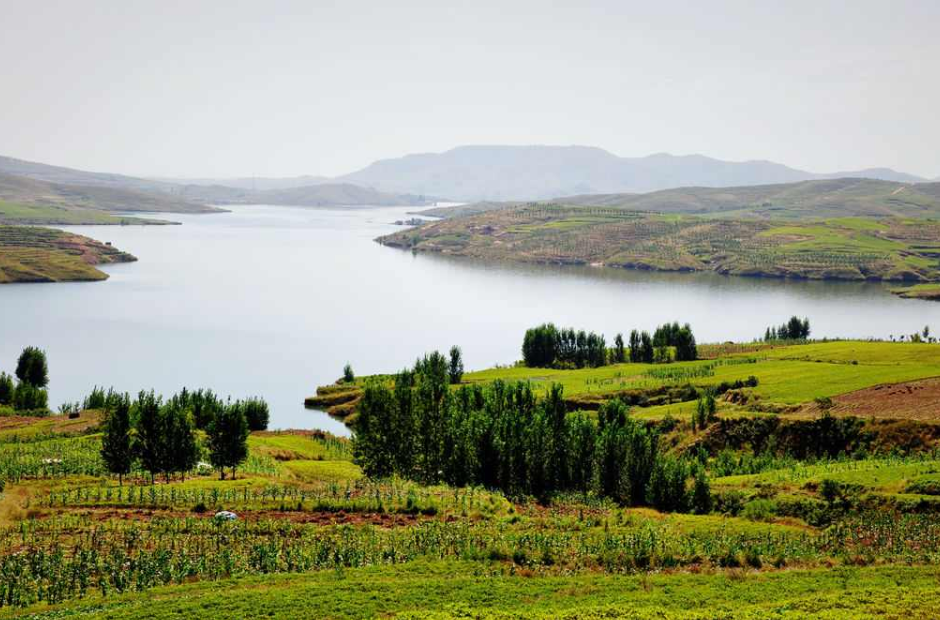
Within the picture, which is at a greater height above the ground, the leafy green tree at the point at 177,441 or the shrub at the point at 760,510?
the leafy green tree at the point at 177,441

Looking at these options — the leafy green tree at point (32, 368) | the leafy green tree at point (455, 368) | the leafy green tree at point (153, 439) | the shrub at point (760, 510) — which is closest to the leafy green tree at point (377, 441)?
the leafy green tree at point (153, 439)

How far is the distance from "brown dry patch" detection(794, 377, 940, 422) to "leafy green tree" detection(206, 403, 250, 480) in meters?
46.2

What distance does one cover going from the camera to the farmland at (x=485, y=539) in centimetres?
2945

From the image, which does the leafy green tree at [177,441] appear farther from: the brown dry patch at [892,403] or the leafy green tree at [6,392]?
the brown dry patch at [892,403]

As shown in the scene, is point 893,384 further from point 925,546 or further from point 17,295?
point 17,295

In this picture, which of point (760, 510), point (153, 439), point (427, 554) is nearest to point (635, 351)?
point (760, 510)

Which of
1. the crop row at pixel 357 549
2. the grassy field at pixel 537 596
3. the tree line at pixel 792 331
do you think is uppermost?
the grassy field at pixel 537 596

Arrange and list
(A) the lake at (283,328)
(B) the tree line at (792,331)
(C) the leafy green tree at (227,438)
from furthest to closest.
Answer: (B) the tree line at (792,331) < (A) the lake at (283,328) < (C) the leafy green tree at (227,438)

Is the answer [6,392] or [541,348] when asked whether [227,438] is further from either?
[541,348]

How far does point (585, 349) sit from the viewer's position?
125875mm

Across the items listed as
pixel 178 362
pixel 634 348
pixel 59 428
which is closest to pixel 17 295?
pixel 178 362

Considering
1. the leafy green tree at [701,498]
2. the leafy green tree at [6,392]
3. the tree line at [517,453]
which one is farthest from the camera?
the leafy green tree at [6,392]

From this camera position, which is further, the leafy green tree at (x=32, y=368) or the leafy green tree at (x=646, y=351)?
the leafy green tree at (x=646, y=351)

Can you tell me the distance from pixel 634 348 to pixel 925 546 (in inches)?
3518
